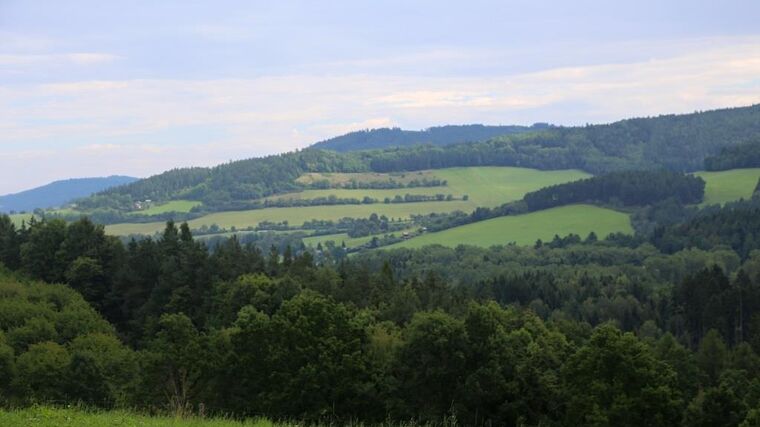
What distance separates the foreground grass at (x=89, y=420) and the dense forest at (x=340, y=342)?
7.95 metres

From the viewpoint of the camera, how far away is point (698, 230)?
7106 inches

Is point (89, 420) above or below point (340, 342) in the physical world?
above

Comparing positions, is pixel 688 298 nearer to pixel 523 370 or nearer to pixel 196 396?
pixel 523 370

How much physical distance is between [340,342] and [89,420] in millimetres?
32415

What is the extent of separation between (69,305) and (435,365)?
146 feet

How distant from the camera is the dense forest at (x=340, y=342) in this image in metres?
53.8

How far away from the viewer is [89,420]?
25156 millimetres

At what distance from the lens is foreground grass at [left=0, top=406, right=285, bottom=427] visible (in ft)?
80.2

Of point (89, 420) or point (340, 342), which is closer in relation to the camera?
point (89, 420)

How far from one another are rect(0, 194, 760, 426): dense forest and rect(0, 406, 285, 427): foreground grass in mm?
7952

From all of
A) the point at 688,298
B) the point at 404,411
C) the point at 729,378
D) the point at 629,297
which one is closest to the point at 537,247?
the point at 629,297

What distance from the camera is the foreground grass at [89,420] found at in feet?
Answer: 80.2

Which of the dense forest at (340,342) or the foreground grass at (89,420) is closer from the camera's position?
the foreground grass at (89,420)

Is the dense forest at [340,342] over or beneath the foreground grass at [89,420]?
beneath
